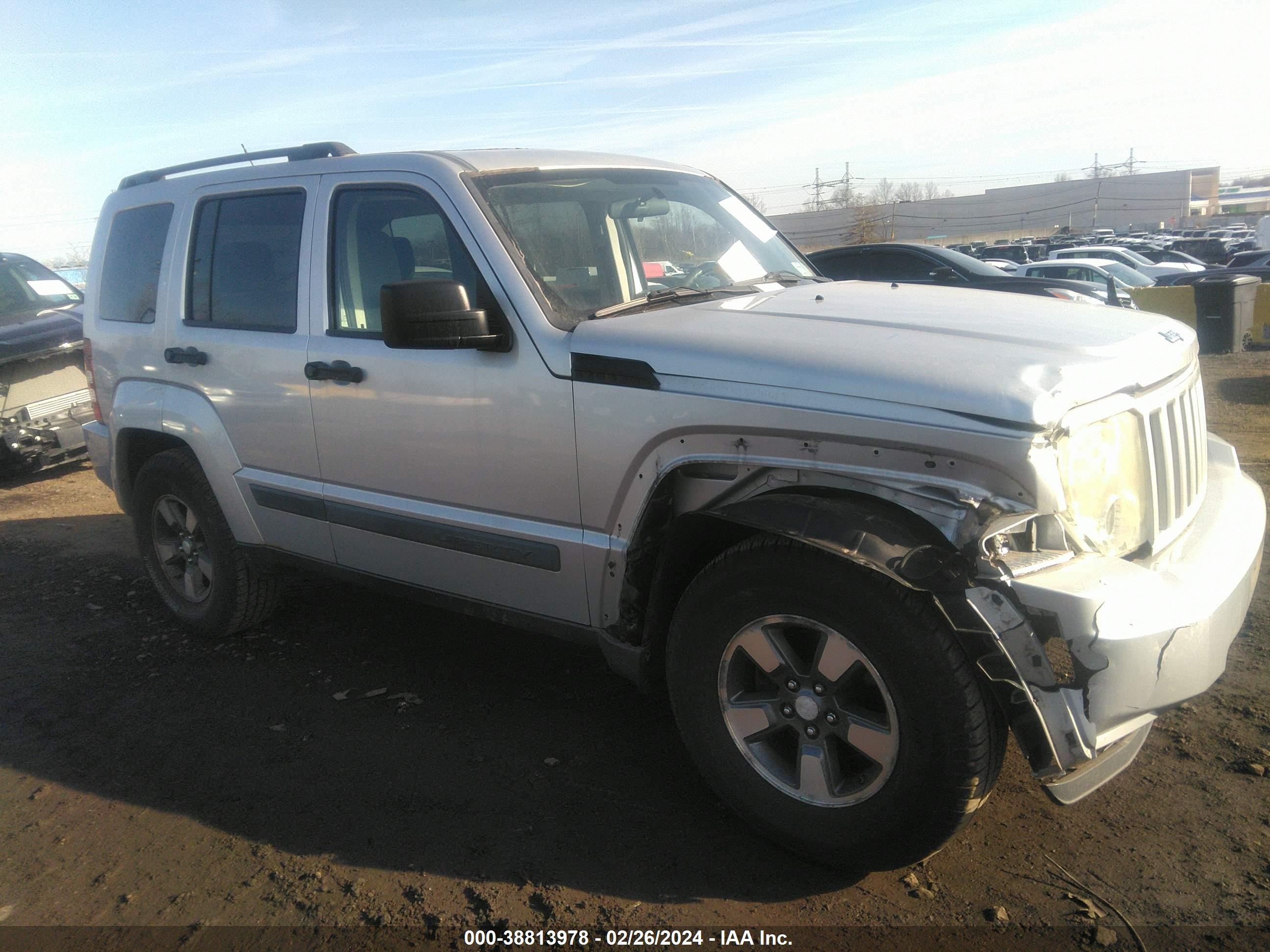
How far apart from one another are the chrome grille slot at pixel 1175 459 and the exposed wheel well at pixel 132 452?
402 centimetres

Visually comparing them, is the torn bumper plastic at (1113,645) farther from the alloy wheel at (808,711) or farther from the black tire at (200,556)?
the black tire at (200,556)

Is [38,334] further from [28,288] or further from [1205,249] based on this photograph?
[1205,249]

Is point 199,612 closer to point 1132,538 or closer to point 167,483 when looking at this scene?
point 167,483

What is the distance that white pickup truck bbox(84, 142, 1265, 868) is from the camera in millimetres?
2318

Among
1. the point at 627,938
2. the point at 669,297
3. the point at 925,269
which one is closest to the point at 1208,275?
the point at 925,269

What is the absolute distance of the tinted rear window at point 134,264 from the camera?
455 centimetres

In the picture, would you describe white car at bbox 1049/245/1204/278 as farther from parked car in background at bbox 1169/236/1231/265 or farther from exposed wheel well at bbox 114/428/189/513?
exposed wheel well at bbox 114/428/189/513

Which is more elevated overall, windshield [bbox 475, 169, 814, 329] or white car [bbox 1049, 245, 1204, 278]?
windshield [bbox 475, 169, 814, 329]

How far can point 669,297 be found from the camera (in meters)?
3.38

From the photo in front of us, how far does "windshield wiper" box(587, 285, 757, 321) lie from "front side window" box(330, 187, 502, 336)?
0.49m

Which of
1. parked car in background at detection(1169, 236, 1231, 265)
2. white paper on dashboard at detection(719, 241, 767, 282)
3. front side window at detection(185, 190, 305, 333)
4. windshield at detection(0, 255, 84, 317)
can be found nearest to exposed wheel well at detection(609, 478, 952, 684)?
white paper on dashboard at detection(719, 241, 767, 282)

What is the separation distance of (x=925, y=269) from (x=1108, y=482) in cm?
925

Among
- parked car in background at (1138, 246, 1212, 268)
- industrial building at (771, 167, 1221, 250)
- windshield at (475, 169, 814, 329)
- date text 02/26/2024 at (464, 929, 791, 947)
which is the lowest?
date text 02/26/2024 at (464, 929, 791, 947)

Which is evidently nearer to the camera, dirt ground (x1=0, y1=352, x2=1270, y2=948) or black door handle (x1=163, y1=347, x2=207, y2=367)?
dirt ground (x1=0, y1=352, x2=1270, y2=948)
